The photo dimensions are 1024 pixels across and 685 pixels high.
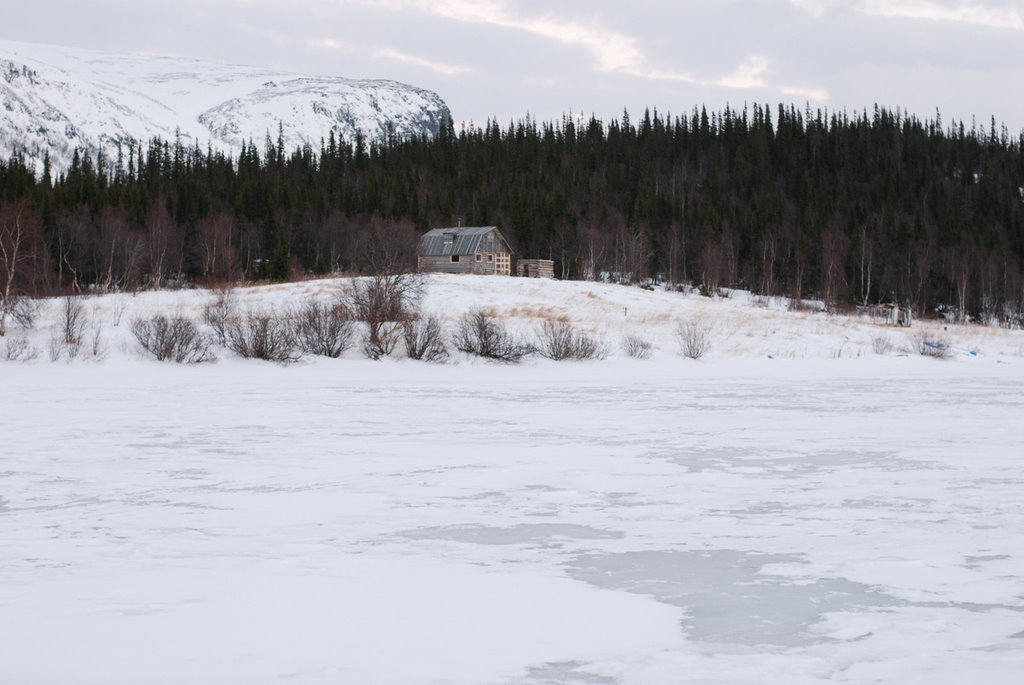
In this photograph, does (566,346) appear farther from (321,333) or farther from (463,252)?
(463,252)

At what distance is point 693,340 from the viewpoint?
42.7m

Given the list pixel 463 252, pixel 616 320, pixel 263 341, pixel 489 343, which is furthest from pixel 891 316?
pixel 263 341

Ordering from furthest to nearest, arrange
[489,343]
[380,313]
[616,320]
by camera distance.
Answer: [616,320] → [380,313] → [489,343]

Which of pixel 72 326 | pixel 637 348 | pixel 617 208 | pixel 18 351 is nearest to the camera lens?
pixel 18 351

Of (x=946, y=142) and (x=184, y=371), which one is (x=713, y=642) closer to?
(x=184, y=371)

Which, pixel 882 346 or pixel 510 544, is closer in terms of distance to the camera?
pixel 510 544

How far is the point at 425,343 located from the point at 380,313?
2.53 m

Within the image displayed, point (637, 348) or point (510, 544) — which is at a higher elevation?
point (637, 348)

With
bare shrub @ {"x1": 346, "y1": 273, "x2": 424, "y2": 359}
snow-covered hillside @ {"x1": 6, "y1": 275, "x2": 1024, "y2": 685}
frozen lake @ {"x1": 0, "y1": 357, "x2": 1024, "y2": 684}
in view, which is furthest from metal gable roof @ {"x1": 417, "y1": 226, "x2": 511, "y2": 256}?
frozen lake @ {"x1": 0, "y1": 357, "x2": 1024, "y2": 684}

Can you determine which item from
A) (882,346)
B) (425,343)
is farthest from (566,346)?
(882,346)

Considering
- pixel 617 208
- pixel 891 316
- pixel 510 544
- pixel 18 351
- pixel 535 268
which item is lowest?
pixel 510 544

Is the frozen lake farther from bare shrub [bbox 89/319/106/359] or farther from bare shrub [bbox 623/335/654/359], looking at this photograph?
bare shrub [bbox 623/335/654/359]

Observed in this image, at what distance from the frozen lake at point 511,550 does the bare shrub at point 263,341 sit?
17436 mm

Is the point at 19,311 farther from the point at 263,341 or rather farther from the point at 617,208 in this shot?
the point at 617,208
